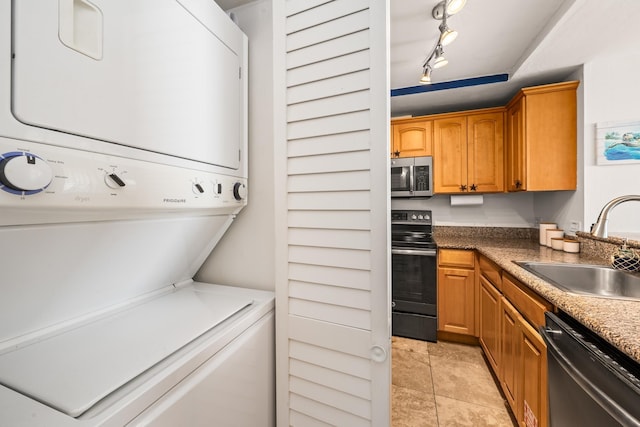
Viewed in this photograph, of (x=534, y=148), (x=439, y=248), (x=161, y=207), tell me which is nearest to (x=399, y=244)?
(x=439, y=248)

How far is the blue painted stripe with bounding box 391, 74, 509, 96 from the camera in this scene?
2422 millimetres

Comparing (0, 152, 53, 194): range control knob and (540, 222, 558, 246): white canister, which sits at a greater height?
(0, 152, 53, 194): range control knob

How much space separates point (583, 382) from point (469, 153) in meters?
2.33

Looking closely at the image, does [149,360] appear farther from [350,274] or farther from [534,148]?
[534,148]

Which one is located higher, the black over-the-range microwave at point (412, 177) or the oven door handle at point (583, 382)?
the black over-the-range microwave at point (412, 177)

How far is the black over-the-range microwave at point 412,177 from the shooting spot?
2879 mm

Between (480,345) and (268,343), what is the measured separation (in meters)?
2.29

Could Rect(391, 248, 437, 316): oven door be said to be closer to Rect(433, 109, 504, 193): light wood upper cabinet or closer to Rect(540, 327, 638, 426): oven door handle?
Rect(433, 109, 504, 193): light wood upper cabinet

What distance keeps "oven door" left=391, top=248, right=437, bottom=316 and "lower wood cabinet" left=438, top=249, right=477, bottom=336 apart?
89mm

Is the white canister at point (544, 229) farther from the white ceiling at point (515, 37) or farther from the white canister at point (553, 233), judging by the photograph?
the white ceiling at point (515, 37)

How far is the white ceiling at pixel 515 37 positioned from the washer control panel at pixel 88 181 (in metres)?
1.00

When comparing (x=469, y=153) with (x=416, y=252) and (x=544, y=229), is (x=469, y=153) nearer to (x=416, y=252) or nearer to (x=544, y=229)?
(x=544, y=229)

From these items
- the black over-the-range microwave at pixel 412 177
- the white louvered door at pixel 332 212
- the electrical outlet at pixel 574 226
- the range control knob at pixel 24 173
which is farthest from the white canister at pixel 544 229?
the range control knob at pixel 24 173

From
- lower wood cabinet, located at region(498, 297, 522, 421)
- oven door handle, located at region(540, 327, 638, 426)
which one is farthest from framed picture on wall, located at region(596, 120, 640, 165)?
oven door handle, located at region(540, 327, 638, 426)
